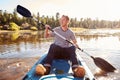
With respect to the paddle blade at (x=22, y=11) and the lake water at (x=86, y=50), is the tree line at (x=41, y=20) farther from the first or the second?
the paddle blade at (x=22, y=11)

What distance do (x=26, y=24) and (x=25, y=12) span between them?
8329 centimetres

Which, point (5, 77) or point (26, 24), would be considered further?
point (26, 24)

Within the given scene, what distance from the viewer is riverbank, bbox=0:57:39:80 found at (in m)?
9.11

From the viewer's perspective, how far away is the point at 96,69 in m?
10.7

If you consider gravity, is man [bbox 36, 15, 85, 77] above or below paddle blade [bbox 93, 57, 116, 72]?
above

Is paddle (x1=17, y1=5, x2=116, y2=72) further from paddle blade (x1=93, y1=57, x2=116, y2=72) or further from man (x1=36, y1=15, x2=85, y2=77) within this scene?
man (x1=36, y1=15, x2=85, y2=77)

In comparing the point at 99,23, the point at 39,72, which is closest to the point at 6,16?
the point at 39,72

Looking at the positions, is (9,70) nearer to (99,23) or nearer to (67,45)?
(67,45)

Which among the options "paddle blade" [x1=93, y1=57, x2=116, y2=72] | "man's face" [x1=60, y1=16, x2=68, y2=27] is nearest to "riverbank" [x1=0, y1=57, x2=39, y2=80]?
"man's face" [x1=60, y1=16, x2=68, y2=27]

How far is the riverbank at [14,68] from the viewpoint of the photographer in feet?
29.9

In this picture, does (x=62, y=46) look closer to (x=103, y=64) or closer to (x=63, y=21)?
(x=63, y=21)

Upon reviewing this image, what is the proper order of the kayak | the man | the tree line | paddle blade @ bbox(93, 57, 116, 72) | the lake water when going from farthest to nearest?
1. the tree line
2. the lake water
3. paddle blade @ bbox(93, 57, 116, 72)
4. the man
5. the kayak

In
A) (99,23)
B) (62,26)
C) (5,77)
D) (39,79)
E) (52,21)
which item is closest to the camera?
(39,79)

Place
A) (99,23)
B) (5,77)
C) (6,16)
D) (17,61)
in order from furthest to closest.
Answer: (99,23), (6,16), (17,61), (5,77)
